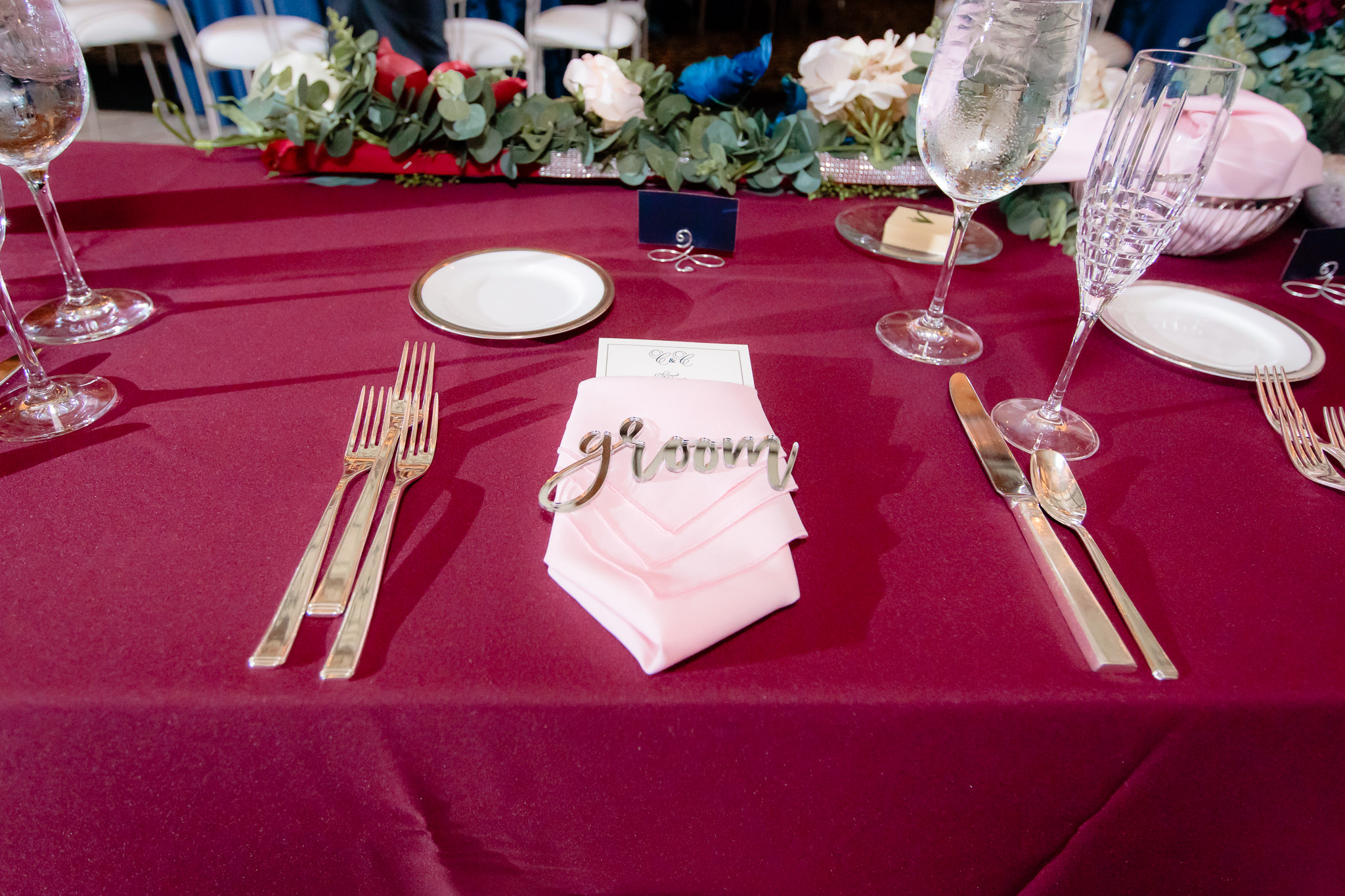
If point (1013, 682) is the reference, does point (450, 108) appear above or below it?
above

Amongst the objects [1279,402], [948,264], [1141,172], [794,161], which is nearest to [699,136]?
[794,161]

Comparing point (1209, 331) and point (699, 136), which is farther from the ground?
point (699, 136)

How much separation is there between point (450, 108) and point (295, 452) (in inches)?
26.1

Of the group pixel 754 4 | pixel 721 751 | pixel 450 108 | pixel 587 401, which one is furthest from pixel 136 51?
pixel 721 751

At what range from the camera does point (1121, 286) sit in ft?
1.99

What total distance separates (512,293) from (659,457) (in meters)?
0.36

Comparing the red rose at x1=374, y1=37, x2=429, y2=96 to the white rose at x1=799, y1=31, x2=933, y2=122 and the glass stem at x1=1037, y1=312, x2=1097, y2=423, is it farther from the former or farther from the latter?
the glass stem at x1=1037, y1=312, x2=1097, y2=423

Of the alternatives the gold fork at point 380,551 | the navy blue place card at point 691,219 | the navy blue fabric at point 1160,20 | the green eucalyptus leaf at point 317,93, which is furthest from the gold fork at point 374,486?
the navy blue fabric at point 1160,20

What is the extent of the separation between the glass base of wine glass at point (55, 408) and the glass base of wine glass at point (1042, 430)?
739mm

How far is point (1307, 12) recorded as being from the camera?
3.44 feet

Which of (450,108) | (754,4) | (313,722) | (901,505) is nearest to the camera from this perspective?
(313,722)

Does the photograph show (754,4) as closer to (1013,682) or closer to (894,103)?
(894,103)

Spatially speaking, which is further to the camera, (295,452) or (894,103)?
(894,103)

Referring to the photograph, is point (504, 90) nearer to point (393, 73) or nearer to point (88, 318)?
point (393, 73)
